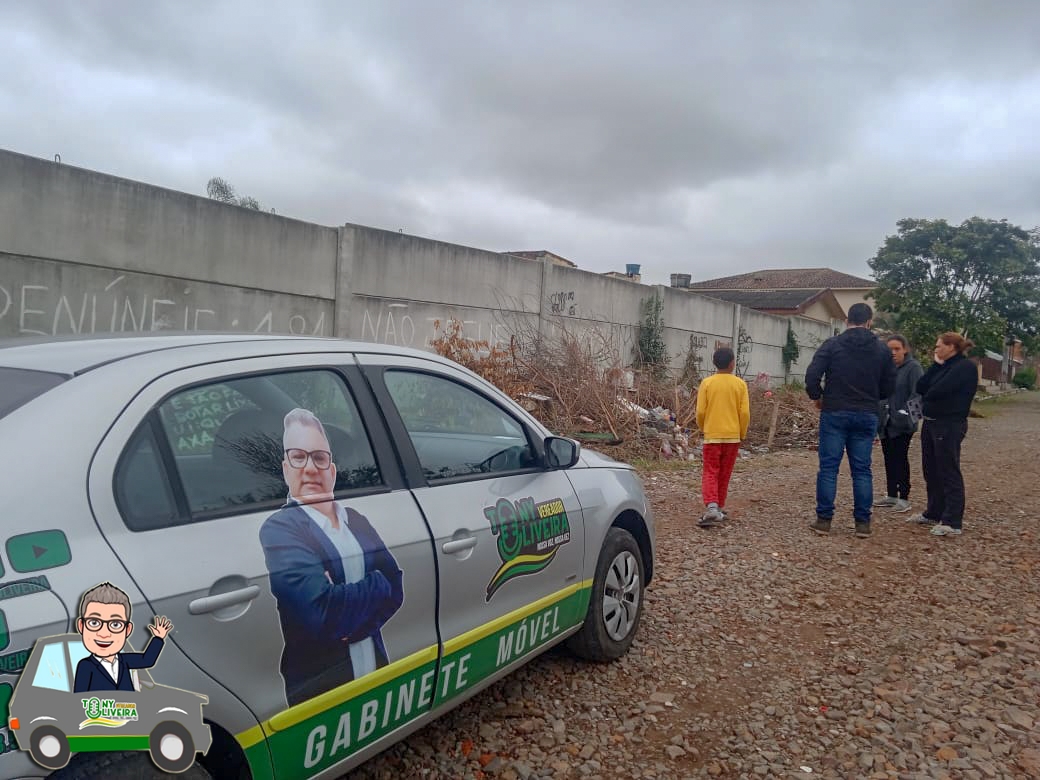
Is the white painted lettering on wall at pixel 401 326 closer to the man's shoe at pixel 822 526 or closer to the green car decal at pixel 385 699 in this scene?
the man's shoe at pixel 822 526

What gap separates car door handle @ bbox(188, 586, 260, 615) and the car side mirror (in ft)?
5.58

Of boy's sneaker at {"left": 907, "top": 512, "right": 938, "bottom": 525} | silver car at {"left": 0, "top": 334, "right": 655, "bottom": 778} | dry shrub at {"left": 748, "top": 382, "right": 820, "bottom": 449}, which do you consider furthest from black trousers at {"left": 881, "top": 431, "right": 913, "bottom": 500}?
silver car at {"left": 0, "top": 334, "right": 655, "bottom": 778}

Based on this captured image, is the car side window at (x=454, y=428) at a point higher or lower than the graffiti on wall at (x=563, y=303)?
lower

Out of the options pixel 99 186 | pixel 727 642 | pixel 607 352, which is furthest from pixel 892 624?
pixel 607 352

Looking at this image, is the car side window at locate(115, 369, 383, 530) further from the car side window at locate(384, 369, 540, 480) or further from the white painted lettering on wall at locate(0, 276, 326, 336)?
the white painted lettering on wall at locate(0, 276, 326, 336)

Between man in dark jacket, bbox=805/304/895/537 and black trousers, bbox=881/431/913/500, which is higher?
man in dark jacket, bbox=805/304/895/537

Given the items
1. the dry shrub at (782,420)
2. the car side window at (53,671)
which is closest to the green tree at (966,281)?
the dry shrub at (782,420)

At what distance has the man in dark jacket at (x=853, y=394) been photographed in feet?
20.9

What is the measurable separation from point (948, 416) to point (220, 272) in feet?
25.0

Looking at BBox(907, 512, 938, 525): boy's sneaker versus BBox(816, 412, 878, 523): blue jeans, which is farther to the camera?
BBox(907, 512, 938, 525): boy's sneaker

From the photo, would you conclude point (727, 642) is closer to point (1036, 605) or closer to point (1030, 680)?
point (1030, 680)

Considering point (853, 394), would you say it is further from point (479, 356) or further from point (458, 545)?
point (479, 356)

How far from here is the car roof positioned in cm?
205

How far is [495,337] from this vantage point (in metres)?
12.4
